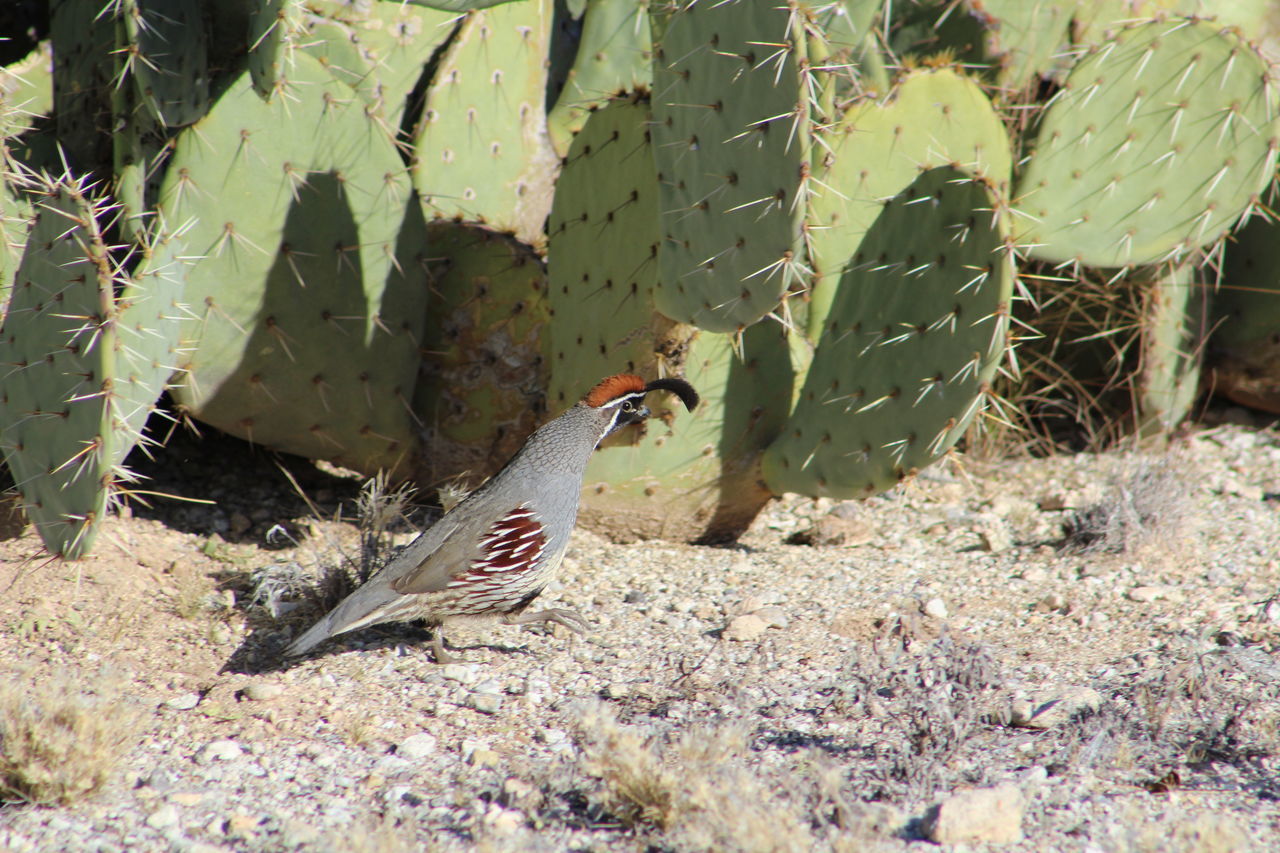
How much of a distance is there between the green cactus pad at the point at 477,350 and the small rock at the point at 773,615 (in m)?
1.33

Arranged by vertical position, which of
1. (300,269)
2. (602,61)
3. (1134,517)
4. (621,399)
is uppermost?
(602,61)

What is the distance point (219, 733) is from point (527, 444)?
1370mm

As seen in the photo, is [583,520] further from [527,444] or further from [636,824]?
[636,824]

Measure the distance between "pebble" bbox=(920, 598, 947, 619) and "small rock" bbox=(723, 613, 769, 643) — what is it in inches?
24.1

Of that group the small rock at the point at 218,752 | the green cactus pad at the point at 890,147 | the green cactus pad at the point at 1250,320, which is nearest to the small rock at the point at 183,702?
the small rock at the point at 218,752

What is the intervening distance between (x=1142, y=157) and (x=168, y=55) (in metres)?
3.70

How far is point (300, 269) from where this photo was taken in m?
4.14

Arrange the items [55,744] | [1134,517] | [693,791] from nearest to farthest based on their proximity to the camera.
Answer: [693,791] < [55,744] < [1134,517]

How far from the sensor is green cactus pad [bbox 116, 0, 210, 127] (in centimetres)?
370

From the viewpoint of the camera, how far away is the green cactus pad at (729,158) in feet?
10.4

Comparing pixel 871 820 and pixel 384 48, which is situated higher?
pixel 384 48

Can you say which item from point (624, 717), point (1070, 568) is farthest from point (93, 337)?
point (1070, 568)

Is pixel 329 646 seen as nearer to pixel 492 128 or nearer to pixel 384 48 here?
pixel 492 128

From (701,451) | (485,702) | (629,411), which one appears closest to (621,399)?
(629,411)
